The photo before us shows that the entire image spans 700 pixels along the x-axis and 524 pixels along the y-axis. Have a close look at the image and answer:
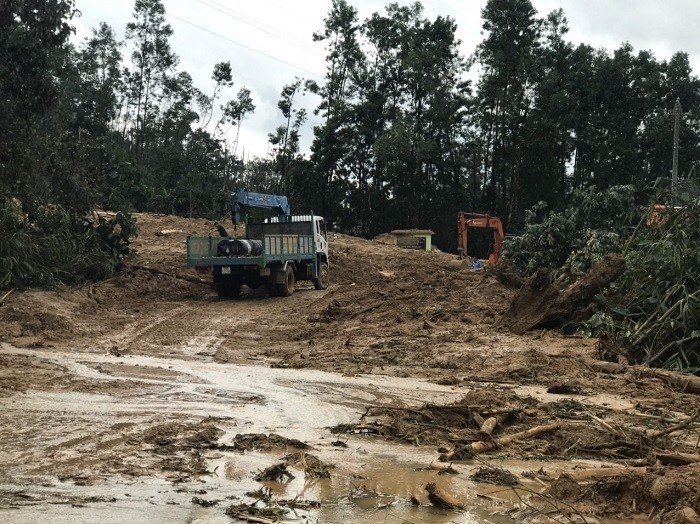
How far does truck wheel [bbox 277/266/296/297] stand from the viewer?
22.6 meters

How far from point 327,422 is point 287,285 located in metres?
14.5

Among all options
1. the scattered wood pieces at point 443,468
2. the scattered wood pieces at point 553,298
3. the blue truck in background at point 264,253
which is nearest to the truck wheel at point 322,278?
the blue truck in background at point 264,253

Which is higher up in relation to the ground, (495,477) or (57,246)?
(57,246)

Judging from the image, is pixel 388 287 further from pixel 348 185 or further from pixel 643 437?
pixel 348 185

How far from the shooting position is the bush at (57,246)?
19625 mm

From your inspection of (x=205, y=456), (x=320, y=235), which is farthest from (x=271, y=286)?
(x=205, y=456)

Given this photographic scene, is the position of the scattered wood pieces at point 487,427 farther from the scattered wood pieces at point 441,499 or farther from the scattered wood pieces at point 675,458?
the scattered wood pieces at point 441,499

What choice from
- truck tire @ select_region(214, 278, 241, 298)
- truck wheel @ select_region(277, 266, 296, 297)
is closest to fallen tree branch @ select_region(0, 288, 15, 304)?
truck tire @ select_region(214, 278, 241, 298)

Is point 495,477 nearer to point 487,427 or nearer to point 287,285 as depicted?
point 487,427

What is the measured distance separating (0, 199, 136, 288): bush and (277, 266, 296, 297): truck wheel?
16.4ft

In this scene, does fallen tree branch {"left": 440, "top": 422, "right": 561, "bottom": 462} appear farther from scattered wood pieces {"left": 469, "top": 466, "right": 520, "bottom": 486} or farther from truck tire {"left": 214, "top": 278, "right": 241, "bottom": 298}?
truck tire {"left": 214, "top": 278, "right": 241, "bottom": 298}

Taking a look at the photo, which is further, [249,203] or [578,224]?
[249,203]

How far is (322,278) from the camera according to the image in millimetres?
25188

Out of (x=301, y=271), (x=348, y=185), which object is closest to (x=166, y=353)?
(x=301, y=271)
